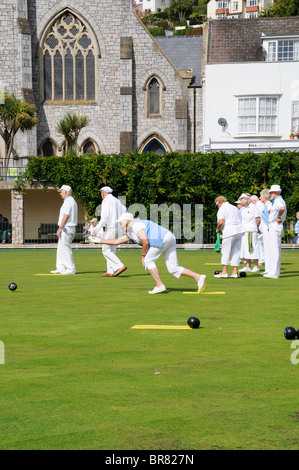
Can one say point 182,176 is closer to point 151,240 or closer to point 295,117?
Answer: point 295,117

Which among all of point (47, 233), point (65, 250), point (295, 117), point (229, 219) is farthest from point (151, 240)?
point (295, 117)

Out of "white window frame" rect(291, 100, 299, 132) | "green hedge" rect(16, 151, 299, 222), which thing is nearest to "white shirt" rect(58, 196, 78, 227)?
"green hedge" rect(16, 151, 299, 222)

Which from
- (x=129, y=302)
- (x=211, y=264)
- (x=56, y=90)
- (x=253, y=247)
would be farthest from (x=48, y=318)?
(x=56, y=90)

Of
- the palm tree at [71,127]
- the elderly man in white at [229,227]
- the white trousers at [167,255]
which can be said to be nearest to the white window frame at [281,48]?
the palm tree at [71,127]

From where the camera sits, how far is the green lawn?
16.6 ft

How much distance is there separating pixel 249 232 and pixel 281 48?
2533 cm

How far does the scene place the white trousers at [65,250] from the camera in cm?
1697

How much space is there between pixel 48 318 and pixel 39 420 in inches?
196

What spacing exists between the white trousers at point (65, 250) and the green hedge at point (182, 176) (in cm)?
1481

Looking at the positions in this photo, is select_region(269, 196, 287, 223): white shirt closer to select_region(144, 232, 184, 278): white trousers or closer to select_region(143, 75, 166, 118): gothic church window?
select_region(144, 232, 184, 278): white trousers

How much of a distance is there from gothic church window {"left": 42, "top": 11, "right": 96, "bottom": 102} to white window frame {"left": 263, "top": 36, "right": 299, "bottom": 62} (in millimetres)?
12301

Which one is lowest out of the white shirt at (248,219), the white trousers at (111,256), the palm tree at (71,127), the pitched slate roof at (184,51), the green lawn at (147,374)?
the green lawn at (147,374)

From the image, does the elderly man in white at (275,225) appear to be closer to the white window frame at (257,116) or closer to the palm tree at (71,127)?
the white window frame at (257,116)

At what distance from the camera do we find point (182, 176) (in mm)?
32062
